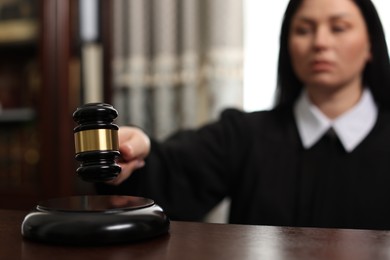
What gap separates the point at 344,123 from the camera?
1.20 meters

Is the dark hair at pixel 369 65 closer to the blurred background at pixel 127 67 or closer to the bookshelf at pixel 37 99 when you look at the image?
the blurred background at pixel 127 67

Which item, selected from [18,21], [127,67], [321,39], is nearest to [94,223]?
[321,39]

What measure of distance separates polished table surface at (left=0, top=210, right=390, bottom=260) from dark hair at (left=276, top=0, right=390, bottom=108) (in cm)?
84

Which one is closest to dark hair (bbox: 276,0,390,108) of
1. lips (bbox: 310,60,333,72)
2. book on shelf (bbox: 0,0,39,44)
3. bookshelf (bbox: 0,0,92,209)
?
lips (bbox: 310,60,333,72)

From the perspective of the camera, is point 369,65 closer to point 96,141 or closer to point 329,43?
point 329,43

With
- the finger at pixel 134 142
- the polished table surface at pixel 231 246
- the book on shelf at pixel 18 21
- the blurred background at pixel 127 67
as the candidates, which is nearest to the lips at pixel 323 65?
the finger at pixel 134 142

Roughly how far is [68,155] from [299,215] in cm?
98

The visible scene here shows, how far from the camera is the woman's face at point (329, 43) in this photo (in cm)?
121

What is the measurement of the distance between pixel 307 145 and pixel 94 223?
0.83 metres

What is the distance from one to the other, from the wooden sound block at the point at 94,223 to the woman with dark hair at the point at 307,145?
570 mm

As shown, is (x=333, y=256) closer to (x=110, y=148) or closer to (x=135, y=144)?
(x=110, y=148)

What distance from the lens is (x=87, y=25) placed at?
1940 mm

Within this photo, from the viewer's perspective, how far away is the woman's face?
1210 millimetres

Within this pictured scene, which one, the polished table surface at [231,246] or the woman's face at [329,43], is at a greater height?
the woman's face at [329,43]
